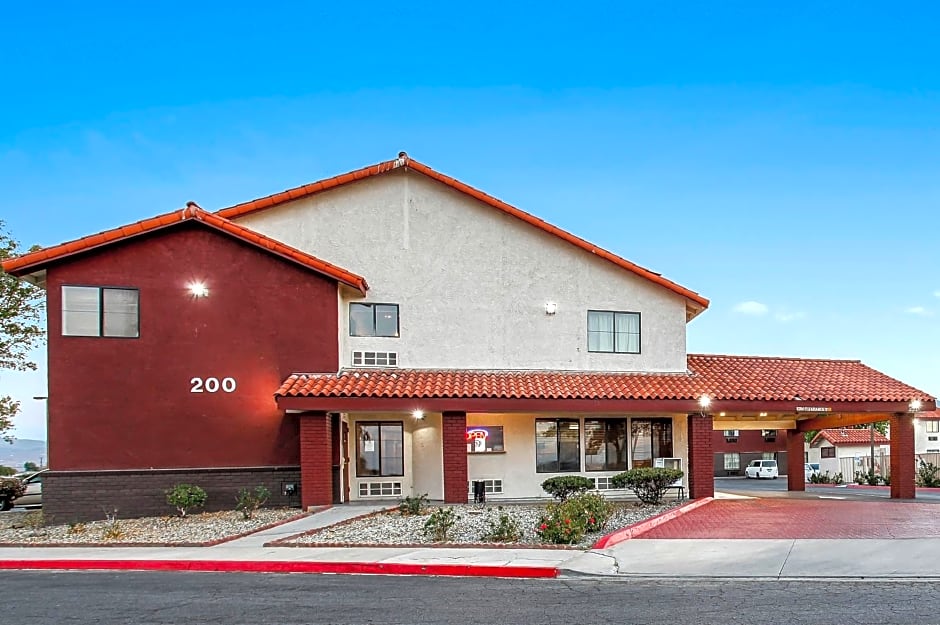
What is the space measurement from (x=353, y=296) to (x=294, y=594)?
1277cm

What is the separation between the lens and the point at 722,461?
66750 mm

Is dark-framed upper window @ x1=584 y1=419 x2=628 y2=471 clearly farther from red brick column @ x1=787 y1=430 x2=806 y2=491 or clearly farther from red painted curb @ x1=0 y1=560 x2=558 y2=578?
red painted curb @ x1=0 y1=560 x2=558 y2=578

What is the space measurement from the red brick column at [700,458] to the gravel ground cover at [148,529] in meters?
11.4

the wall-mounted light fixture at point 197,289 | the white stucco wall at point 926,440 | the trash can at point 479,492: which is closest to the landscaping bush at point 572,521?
the trash can at point 479,492

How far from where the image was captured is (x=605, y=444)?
2431 cm

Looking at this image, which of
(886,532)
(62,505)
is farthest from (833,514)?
(62,505)

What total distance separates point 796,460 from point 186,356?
23854 millimetres

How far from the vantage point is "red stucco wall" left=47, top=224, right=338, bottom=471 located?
65.9 ft

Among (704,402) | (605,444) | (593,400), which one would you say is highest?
(593,400)

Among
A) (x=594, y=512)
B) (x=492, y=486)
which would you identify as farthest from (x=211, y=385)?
(x=594, y=512)

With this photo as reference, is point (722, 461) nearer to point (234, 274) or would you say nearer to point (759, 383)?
point (759, 383)

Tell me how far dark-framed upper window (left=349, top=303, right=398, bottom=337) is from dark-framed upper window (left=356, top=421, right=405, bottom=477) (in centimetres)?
272

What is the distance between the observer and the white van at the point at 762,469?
6124 centimetres

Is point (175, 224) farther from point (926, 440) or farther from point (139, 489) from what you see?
point (926, 440)
